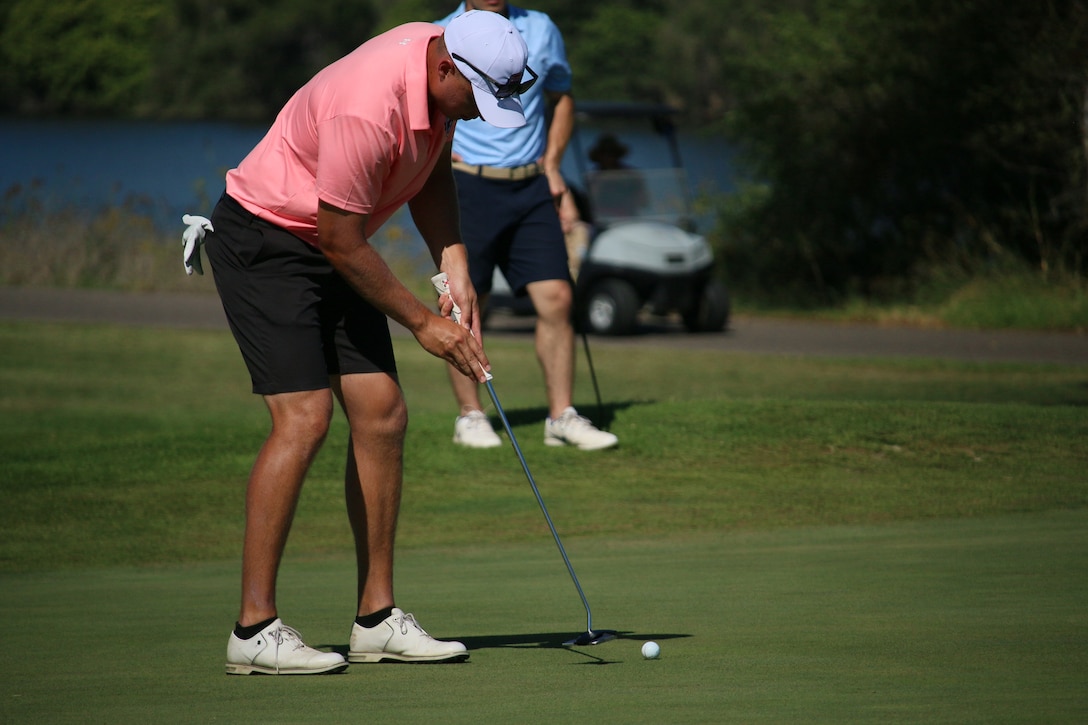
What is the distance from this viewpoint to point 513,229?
751 cm

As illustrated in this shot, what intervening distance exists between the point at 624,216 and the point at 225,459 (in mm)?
9092

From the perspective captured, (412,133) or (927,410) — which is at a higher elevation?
(412,133)

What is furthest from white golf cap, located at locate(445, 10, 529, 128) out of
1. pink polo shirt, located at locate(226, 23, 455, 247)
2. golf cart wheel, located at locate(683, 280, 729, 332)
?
golf cart wheel, located at locate(683, 280, 729, 332)

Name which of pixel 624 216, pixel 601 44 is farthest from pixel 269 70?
pixel 624 216

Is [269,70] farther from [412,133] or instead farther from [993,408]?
[412,133]

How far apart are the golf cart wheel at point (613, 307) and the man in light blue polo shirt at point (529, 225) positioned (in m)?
7.75

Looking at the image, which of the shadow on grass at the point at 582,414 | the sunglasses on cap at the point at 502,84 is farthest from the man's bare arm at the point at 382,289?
the shadow on grass at the point at 582,414

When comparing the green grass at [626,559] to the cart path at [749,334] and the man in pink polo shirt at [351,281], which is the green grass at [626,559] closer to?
the man in pink polo shirt at [351,281]

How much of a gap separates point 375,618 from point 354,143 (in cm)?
125

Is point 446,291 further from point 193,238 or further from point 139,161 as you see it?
point 139,161

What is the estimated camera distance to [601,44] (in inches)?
2441

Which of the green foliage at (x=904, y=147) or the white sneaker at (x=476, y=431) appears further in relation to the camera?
the green foliage at (x=904, y=147)

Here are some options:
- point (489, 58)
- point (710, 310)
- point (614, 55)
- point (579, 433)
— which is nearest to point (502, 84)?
point (489, 58)

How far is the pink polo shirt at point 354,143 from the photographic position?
3492 millimetres
